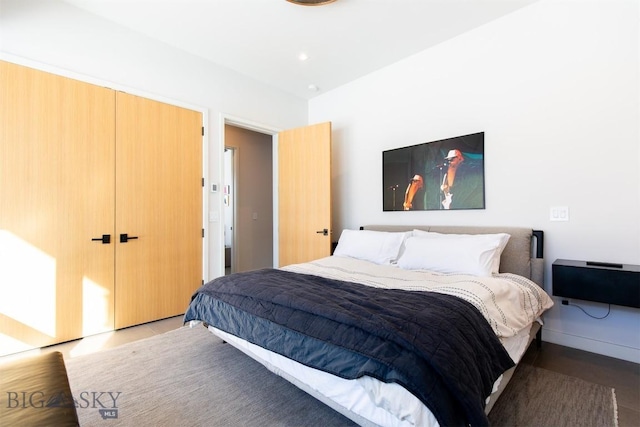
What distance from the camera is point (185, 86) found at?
322 centimetres

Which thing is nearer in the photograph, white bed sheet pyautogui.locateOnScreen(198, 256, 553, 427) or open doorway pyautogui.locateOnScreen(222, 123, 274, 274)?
white bed sheet pyautogui.locateOnScreen(198, 256, 553, 427)

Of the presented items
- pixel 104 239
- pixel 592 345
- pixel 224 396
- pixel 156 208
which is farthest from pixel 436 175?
pixel 104 239

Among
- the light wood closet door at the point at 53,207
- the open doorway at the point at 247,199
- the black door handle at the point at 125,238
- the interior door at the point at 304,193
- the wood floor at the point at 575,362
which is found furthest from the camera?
the open doorway at the point at 247,199

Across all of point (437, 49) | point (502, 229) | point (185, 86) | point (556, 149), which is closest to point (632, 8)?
point (556, 149)

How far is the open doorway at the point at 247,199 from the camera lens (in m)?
4.92

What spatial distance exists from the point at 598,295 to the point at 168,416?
9.36 feet

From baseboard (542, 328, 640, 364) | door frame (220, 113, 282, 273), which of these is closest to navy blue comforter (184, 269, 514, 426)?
baseboard (542, 328, 640, 364)

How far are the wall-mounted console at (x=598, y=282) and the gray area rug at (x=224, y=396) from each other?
1.92 ft

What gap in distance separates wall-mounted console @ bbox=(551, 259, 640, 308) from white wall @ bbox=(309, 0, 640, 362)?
267 mm

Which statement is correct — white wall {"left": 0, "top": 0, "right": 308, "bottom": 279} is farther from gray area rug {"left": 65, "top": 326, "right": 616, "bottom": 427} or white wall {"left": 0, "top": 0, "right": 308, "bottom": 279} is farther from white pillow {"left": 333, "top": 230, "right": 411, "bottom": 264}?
white pillow {"left": 333, "top": 230, "right": 411, "bottom": 264}

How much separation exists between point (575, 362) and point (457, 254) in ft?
3.65

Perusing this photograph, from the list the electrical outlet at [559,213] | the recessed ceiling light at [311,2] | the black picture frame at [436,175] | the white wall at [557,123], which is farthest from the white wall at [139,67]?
the electrical outlet at [559,213]

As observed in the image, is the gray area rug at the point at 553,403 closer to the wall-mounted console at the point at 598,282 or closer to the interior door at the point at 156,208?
the wall-mounted console at the point at 598,282

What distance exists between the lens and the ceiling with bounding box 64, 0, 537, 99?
2.50 metres
